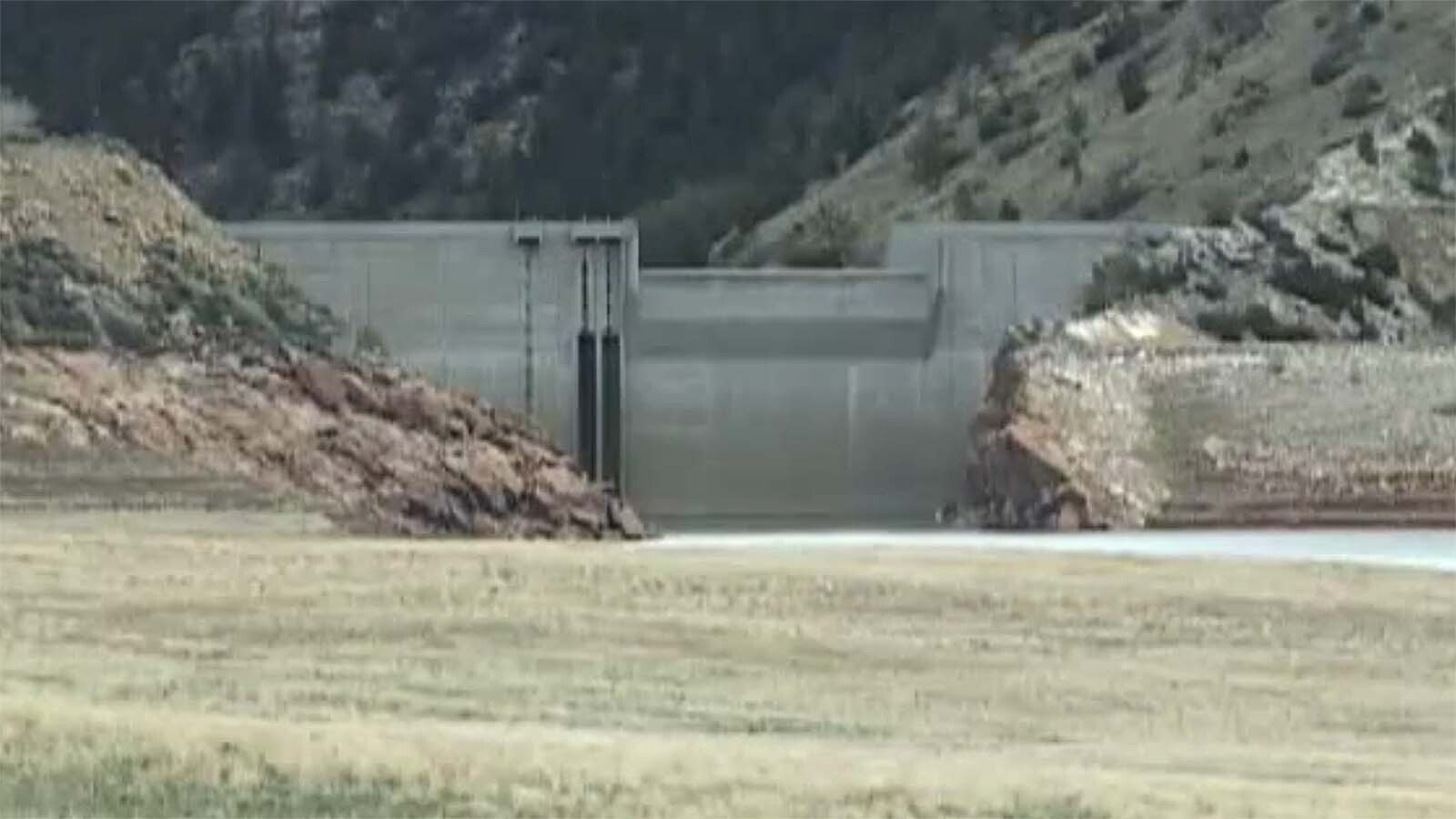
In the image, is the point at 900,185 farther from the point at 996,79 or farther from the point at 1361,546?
the point at 1361,546

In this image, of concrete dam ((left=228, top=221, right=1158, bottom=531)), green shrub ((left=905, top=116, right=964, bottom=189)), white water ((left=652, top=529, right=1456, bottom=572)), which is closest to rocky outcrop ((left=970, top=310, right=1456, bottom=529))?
white water ((left=652, top=529, right=1456, bottom=572))

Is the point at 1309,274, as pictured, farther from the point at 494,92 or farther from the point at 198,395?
the point at 494,92

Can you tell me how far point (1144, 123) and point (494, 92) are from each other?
36.5 m

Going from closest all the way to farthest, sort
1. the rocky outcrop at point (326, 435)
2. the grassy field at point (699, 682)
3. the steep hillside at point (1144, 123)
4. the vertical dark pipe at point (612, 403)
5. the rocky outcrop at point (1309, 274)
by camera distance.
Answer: the grassy field at point (699, 682) → the rocky outcrop at point (326, 435) → the vertical dark pipe at point (612, 403) → the rocky outcrop at point (1309, 274) → the steep hillside at point (1144, 123)

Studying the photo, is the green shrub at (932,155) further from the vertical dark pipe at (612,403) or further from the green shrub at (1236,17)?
the vertical dark pipe at (612,403)

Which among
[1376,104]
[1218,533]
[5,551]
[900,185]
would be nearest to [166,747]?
[5,551]

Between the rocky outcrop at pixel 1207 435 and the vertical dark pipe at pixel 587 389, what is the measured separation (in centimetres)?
592

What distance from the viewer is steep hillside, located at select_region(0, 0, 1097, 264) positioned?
108 m

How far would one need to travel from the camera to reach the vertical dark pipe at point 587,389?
2281 inches

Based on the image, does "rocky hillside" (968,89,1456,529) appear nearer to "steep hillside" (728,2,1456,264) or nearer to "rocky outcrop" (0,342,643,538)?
"steep hillside" (728,2,1456,264)

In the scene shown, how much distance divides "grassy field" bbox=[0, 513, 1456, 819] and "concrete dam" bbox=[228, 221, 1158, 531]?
1332 cm

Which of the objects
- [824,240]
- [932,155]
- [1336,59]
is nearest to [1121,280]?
[1336,59]

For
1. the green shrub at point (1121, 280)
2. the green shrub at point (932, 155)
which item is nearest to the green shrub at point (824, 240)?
the green shrub at point (932, 155)

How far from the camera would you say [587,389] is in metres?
58.3
